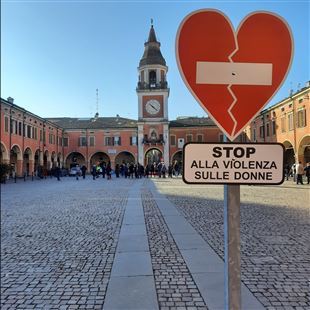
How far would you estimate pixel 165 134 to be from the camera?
5994cm

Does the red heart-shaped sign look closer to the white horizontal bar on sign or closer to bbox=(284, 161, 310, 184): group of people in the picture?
the white horizontal bar on sign

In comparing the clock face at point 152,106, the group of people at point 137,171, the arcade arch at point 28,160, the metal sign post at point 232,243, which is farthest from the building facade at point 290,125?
the clock face at point 152,106

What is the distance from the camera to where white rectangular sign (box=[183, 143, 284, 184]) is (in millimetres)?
1926

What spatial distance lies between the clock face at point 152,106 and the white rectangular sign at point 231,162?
57898mm

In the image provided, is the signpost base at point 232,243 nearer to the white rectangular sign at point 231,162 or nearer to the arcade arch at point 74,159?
the white rectangular sign at point 231,162

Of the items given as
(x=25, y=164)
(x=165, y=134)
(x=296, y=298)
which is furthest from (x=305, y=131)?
(x=165, y=134)

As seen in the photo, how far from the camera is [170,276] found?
16.6 ft

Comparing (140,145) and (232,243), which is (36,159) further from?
(232,243)

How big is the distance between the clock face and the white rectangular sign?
57.9 metres

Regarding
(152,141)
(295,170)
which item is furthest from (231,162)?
(152,141)

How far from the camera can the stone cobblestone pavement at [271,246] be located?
427 cm

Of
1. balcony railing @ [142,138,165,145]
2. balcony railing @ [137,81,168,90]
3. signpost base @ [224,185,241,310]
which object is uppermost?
balcony railing @ [137,81,168,90]

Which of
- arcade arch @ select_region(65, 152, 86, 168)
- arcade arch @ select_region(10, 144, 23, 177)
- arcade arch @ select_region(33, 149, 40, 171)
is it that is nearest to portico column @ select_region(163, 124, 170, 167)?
arcade arch @ select_region(65, 152, 86, 168)

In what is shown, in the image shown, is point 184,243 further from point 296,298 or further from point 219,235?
point 296,298
